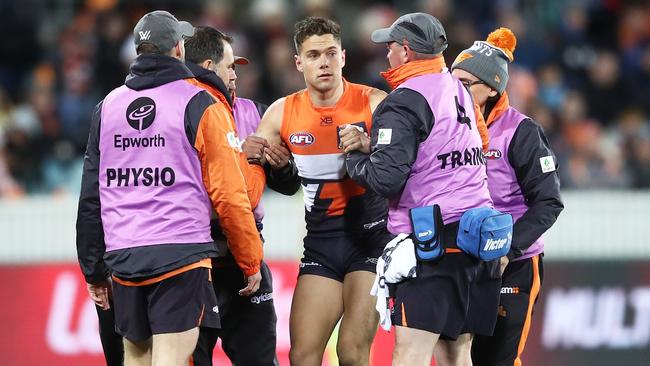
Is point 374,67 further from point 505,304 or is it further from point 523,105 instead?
point 505,304

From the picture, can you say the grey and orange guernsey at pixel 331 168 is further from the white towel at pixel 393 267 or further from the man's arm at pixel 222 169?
the man's arm at pixel 222 169

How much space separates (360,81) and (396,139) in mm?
7426

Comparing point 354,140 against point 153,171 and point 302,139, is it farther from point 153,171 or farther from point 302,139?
point 153,171

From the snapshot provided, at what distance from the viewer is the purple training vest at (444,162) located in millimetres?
6137

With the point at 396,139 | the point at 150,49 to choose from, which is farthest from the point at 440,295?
the point at 150,49

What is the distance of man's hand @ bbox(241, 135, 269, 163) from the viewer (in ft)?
22.7

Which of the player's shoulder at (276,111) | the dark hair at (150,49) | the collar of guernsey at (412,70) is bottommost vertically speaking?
the player's shoulder at (276,111)

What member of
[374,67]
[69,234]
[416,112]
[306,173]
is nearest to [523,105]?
[374,67]

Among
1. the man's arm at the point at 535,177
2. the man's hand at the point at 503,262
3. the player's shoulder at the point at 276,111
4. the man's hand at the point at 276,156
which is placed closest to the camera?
the man's hand at the point at 503,262

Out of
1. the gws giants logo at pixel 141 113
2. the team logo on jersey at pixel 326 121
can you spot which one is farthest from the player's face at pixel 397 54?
the gws giants logo at pixel 141 113

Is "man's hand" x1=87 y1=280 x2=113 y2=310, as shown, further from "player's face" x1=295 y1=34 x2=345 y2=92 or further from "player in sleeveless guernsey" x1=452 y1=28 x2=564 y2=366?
"player in sleeveless guernsey" x1=452 y1=28 x2=564 y2=366

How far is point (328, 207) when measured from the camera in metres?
7.14

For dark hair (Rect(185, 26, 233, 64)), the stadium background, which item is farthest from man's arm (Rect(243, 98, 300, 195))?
the stadium background

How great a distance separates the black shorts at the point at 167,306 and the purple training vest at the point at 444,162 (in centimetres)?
116
